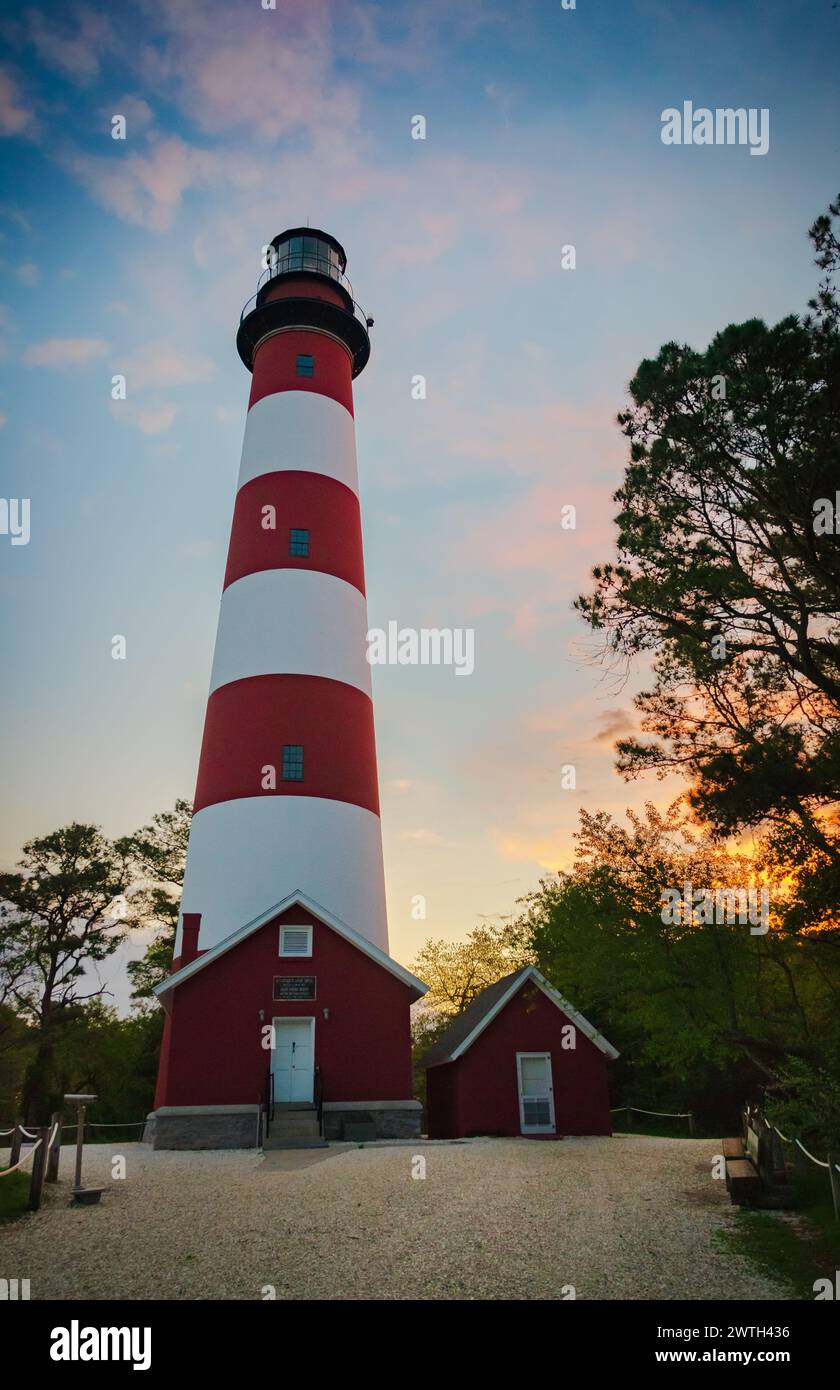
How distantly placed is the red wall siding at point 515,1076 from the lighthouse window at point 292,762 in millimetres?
7669

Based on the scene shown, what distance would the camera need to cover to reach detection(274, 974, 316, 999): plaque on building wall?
62.1 ft

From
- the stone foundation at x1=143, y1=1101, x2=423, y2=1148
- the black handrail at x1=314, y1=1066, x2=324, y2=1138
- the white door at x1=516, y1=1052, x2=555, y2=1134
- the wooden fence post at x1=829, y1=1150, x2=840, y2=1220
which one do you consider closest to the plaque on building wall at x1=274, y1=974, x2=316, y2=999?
the black handrail at x1=314, y1=1066, x2=324, y2=1138

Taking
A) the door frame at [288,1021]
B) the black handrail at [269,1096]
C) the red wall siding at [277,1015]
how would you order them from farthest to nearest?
the door frame at [288,1021]
the red wall siding at [277,1015]
the black handrail at [269,1096]

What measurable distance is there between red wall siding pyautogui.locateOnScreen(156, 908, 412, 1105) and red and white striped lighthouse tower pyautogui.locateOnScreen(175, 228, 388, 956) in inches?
45.2

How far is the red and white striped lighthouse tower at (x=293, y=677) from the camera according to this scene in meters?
20.5

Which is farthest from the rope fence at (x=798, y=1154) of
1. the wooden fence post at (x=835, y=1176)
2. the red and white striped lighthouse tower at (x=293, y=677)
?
the red and white striped lighthouse tower at (x=293, y=677)

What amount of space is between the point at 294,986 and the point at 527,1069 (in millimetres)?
6261

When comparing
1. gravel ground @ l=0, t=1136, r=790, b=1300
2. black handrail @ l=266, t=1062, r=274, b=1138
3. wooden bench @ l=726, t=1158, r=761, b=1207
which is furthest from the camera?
black handrail @ l=266, t=1062, r=274, b=1138

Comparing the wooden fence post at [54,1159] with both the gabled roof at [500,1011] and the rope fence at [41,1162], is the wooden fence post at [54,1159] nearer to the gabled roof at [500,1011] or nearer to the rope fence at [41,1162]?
the rope fence at [41,1162]

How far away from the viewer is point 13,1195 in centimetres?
1057

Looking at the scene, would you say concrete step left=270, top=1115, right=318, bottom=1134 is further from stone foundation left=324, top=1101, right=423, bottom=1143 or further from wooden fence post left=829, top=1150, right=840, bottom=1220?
wooden fence post left=829, top=1150, right=840, bottom=1220

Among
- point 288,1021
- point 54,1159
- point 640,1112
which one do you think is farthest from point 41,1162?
point 640,1112

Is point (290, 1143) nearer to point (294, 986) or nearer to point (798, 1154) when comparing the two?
point (294, 986)

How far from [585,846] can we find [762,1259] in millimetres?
9289
